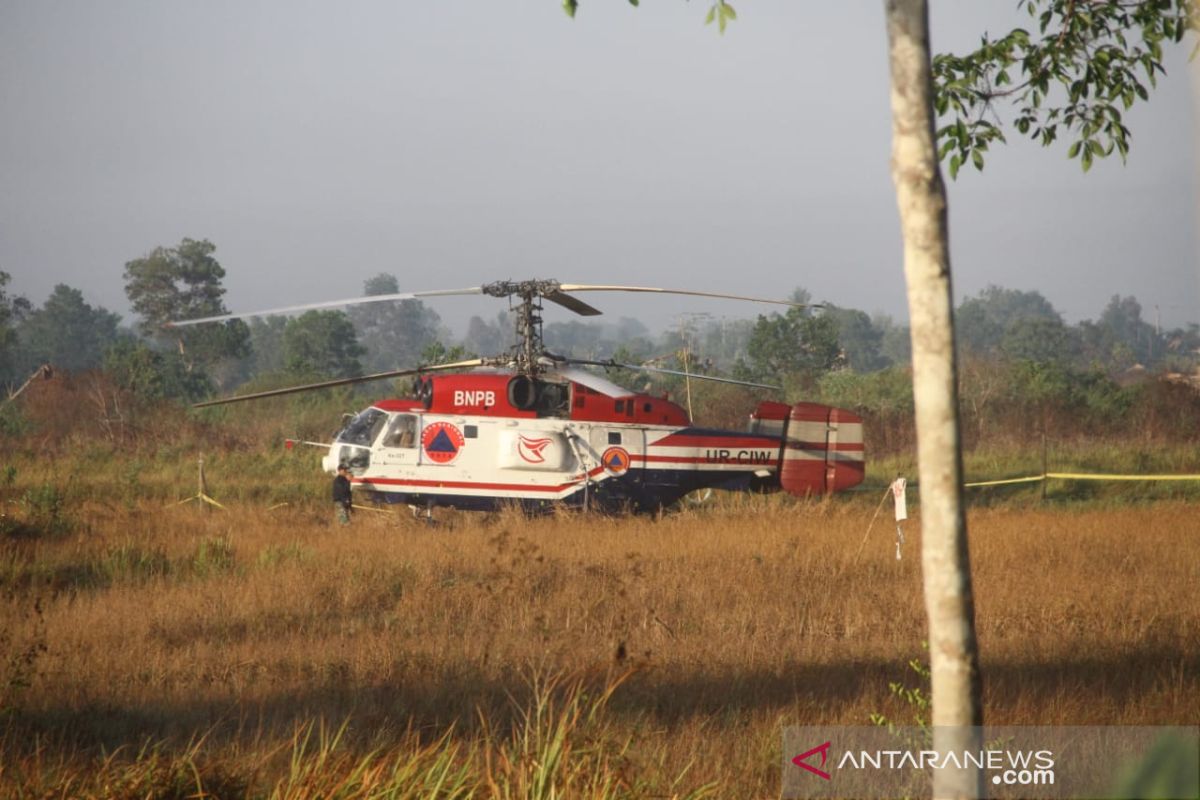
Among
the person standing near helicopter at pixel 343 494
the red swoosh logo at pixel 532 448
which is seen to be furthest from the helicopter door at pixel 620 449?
the person standing near helicopter at pixel 343 494

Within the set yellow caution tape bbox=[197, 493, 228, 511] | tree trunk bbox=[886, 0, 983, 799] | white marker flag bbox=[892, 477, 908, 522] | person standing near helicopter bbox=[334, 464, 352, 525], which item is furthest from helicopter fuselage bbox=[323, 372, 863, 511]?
tree trunk bbox=[886, 0, 983, 799]

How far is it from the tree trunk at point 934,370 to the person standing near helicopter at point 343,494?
13.6m

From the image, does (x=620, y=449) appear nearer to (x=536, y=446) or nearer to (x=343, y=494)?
(x=536, y=446)

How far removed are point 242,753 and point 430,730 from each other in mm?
1082

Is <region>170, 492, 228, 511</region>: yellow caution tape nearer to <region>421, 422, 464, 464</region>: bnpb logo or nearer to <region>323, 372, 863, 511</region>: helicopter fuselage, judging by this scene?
<region>323, 372, 863, 511</region>: helicopter fuselage

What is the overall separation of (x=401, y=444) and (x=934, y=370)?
43.3ft

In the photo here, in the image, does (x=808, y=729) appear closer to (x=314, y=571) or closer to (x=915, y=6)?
(x=915, y=6)

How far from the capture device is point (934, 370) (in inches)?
127

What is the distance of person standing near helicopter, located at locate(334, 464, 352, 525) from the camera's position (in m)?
16.2

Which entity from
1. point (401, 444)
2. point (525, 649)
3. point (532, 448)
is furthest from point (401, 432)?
point (525, 649)

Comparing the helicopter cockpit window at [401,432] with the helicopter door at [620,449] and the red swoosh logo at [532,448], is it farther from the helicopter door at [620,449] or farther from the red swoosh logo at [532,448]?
the helicopter door at [620,449]

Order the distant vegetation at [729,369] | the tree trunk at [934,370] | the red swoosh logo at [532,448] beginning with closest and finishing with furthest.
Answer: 1. the tree trunk at [934,370]
2. the red swoosh logo at [532,448]
3. the distant vegetation at [729,369]

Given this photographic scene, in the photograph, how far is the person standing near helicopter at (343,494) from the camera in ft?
53.0

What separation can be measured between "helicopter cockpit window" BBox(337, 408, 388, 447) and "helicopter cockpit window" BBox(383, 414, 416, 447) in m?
0.19
